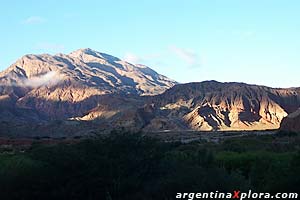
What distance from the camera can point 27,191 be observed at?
14219 mm

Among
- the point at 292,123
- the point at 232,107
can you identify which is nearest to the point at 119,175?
the point at 292,123

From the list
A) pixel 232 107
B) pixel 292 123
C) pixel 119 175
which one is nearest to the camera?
pixel 119 175

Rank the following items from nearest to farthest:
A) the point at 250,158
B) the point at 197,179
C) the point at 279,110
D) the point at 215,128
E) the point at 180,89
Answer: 1. the point at 197,179
2. the point at 250,158
3. the point at 215,128
4. the point at 279,110
5. the point at 180,89

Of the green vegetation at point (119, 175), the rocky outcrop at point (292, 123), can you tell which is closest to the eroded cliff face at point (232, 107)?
the rocky outcrop at point (292, 123)

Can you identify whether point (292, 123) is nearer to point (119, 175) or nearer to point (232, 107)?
point (232, 107)

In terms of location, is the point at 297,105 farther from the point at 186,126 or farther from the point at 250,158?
the point at 250,158

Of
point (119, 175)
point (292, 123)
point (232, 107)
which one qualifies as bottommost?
point (119, 175)

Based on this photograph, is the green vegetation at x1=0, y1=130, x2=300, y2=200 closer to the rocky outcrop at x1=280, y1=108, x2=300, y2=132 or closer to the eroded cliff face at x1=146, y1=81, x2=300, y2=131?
the rocky outcrop at x1=280, y1=108, x2=300, y2=132

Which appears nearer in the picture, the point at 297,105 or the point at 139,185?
the point at 139,185

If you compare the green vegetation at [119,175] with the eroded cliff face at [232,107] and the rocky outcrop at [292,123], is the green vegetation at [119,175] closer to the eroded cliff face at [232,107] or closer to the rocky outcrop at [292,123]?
the rocky outcrop at [292,123]

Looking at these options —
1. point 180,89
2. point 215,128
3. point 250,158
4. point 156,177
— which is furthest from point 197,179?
point 180,89

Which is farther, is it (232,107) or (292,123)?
(232,107)

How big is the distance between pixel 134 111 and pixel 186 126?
13.0 metres

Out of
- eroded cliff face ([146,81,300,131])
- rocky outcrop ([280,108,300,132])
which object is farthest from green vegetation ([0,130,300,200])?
eroded cliff face ([146,81,300,131])
